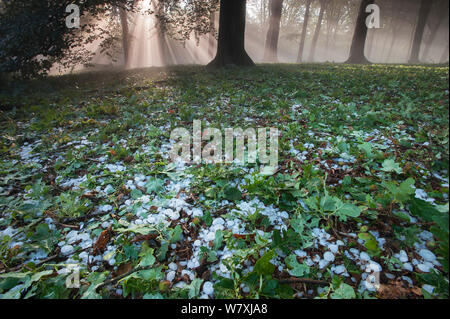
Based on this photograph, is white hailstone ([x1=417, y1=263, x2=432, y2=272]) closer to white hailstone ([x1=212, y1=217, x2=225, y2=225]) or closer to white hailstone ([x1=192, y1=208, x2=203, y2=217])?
white hailstone ([x1=212, y1=217, x2=225, y2=225])

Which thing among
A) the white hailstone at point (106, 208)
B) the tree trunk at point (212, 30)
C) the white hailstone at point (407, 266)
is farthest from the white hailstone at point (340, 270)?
the tree trunk at point (212, 30)

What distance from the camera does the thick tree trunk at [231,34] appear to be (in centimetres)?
1115

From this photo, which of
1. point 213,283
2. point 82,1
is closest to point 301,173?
point 213,283

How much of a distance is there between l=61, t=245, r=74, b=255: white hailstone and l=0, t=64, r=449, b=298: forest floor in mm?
12

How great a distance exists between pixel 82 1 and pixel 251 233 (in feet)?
34.1

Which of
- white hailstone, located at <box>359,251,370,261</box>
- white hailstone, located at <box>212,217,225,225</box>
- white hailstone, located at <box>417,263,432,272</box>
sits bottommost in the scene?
white hailstone, located at <box>212,217,225,225</box>

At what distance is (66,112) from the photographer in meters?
5.16

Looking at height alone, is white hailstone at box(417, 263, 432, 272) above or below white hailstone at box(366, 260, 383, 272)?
above

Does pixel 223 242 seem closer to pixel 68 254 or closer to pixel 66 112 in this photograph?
pixel 68 254

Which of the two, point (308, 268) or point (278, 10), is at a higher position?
point (278, 10)

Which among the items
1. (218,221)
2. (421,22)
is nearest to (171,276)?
(218,221)

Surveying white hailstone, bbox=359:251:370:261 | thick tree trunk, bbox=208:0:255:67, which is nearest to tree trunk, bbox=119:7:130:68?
thick tree trunk, bbox=208:0:255:67

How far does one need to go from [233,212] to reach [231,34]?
442 inches

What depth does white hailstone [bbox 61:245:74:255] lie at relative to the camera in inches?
78.6
